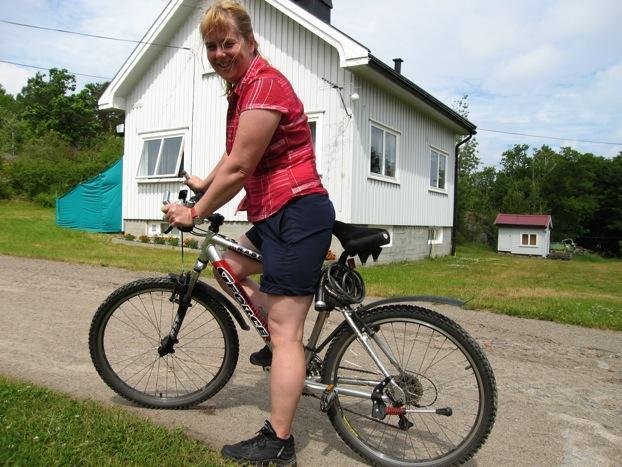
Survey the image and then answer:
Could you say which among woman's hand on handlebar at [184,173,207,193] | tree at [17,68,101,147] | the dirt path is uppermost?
tree at [17,68,101,147]

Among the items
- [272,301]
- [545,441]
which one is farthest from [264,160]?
[545,441]

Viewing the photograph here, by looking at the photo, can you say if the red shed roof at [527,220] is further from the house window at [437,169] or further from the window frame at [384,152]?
the window frame at [384,152]

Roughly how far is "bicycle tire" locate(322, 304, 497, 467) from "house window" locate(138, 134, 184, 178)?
37.7 ft

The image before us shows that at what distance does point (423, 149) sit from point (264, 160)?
501 inches

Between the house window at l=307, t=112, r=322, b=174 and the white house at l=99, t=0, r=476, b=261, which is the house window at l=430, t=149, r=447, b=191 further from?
the house window at l=307, t=112, r=322, b=174

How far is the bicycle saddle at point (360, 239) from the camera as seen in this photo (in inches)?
94.7

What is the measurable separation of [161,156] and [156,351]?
11.5m

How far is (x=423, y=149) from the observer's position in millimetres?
14555

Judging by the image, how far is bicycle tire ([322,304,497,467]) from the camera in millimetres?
2314

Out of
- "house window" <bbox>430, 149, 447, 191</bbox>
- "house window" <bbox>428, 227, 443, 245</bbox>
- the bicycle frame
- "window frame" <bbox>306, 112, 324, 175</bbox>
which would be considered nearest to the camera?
the bicycle frame

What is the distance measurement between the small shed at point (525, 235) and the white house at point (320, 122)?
49.9ft

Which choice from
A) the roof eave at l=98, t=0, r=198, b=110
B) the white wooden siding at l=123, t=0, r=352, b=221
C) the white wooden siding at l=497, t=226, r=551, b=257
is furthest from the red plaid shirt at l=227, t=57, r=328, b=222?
the white wooden siding at l=497, t=226, r=551, b=257

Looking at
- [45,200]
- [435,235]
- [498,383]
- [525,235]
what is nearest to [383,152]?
[435,235]

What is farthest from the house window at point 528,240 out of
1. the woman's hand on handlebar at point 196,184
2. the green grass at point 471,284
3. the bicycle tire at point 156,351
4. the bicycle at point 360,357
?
the woman's hand on handlebar at point 196,184
